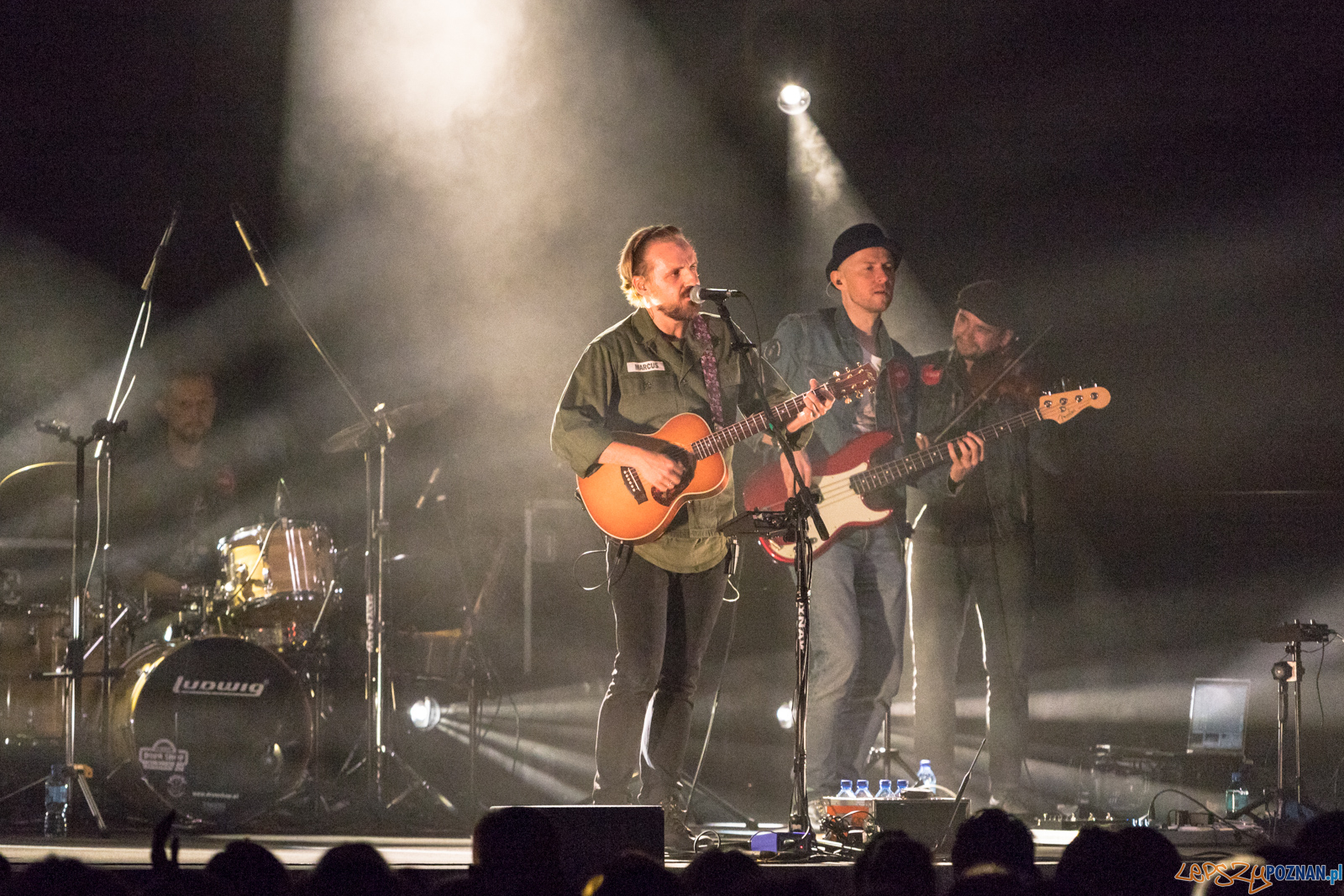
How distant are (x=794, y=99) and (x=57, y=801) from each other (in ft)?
18.8

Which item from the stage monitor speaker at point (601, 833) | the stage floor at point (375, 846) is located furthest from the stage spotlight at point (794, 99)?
the stage monitor speaker at point (601, 833)

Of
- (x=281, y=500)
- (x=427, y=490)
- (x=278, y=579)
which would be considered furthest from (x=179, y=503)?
(x=427, y=490)

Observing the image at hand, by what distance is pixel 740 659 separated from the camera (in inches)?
323

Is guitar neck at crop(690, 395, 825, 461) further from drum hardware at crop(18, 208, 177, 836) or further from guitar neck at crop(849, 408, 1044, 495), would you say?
drum hardware at crop(18, 208, 177, 836)

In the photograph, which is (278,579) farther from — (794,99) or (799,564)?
(794,99)

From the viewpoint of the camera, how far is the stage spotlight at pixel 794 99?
8570 mm

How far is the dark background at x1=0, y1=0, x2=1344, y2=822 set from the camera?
805 centimetres

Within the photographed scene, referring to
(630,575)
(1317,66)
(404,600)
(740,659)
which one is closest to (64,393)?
(404,600)

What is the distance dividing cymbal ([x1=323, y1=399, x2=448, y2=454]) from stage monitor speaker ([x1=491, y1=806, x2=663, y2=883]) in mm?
3526

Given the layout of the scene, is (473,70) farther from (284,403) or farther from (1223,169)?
(1223,169)

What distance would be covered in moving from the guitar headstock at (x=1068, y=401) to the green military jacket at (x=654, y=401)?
→ 1784 millimetres

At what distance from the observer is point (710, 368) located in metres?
5.17

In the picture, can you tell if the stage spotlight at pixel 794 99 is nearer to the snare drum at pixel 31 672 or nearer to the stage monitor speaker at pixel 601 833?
the snare drum at pixel 31 672

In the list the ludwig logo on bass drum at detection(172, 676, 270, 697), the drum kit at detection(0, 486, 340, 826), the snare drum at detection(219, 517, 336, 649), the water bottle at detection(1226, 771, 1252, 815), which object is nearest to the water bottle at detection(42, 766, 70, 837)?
the drum kit at detection(0, 486, 340, 826)
